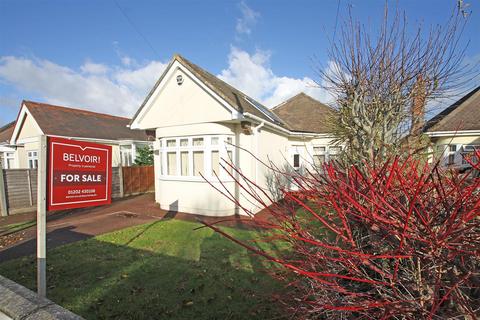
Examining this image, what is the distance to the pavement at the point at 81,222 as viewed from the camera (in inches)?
228

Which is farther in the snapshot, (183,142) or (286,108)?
(286,108)

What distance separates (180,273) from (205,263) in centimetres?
56

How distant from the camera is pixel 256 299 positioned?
11.1 feet

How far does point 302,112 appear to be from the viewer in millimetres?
15672

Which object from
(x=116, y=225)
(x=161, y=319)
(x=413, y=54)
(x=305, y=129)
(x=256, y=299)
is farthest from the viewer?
(x=305, y=129)

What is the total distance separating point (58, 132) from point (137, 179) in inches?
246

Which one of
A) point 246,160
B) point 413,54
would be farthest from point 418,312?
point 246,160

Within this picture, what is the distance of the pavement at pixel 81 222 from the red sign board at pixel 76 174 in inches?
79.5

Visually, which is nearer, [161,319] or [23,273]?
[161,319]

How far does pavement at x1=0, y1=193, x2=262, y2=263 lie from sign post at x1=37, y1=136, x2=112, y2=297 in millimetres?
2047

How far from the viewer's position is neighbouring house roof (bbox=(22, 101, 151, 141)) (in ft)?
51.8

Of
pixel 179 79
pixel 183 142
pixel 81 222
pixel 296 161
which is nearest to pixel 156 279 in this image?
pixel 81 222

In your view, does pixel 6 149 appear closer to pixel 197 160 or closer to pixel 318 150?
pixel 197 160

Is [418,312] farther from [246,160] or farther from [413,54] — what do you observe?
[246,160]
